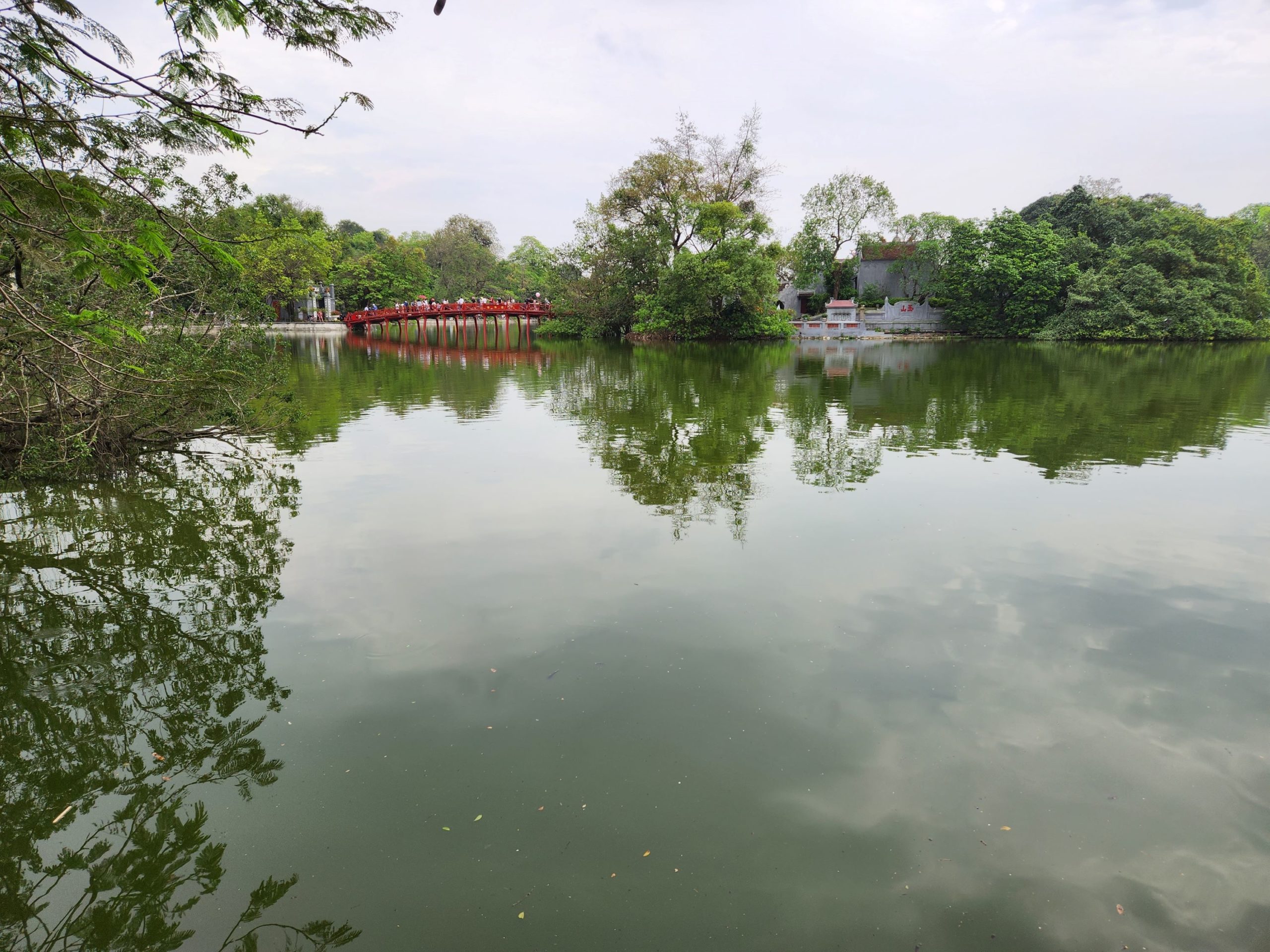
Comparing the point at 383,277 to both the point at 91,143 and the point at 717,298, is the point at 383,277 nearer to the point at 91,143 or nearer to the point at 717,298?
the point at 717,298

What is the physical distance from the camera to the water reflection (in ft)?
29.1

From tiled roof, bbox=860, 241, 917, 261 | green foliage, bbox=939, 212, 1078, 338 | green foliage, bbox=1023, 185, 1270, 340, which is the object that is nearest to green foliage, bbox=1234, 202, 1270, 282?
green foliage, bbox=1023, 185, 1270, 340

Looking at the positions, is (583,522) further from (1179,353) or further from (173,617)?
(1179,353)

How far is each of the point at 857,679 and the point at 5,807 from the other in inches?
163

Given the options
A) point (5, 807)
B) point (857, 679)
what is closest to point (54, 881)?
point (5, 807)

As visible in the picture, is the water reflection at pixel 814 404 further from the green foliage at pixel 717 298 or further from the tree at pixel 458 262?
the tree at pixel 458 262

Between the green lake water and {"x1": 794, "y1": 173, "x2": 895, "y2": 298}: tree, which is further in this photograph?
{"x1": 794, "y1": 173, "x2": 895, "y2": 298}: tree

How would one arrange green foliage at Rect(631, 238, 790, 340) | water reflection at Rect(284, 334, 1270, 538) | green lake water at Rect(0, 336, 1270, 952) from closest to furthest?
green lake water at Rect(0, 336, 1270, 952)
water reflection at Rect(284, 334, 1270, 538)
green foliage at Rect(631, 238, 790, 340)

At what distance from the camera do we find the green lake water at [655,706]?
261cm

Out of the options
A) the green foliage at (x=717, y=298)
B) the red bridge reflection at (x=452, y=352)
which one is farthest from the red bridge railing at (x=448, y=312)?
the green foliage at (x=717, y=298)

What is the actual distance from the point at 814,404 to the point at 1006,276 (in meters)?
28.0

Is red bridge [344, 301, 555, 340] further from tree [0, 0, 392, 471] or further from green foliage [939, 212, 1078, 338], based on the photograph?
tree [0, 0, 392, 471]

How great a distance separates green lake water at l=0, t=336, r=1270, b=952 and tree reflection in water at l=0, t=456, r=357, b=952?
0.07ft

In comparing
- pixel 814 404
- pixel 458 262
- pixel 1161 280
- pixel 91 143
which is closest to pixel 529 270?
pixel 458 262
